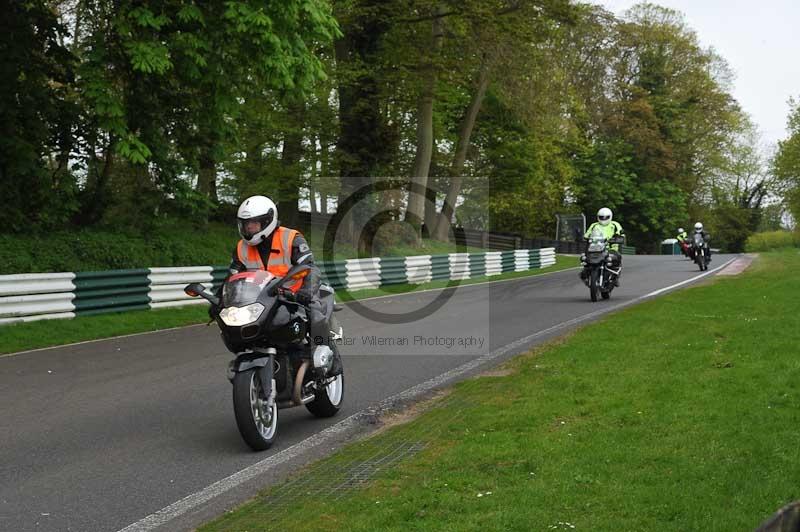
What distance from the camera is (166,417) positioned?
8781 mm

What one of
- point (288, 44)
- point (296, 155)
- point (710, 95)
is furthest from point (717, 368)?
point (710, 95)

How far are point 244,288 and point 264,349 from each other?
0.55m

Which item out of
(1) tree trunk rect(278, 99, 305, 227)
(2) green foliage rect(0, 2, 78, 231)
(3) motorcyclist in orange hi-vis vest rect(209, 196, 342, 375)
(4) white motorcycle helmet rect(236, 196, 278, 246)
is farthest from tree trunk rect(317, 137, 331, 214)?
(4) white motorcycle helmet rect(236, 196, 278, 246)

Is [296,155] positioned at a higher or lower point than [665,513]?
higher

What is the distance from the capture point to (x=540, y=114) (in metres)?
40.5

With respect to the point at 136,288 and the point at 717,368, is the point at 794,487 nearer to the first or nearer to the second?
the point at 717,368

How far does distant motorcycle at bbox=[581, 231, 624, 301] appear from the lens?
20.5 meters

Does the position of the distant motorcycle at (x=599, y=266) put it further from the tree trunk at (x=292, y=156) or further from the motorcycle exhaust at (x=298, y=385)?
the motorcycle exhaust at (x=298, y=385)

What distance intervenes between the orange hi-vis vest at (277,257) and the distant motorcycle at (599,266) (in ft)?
44.6

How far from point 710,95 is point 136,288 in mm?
60934

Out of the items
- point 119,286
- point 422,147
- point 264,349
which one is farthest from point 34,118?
point 422,147

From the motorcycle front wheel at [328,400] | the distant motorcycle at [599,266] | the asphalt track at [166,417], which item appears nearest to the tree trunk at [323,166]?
the distant motorcycle at [599,266]

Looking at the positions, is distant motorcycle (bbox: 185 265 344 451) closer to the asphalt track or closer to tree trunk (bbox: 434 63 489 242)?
the asphalt track

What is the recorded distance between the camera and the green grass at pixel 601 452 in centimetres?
516
